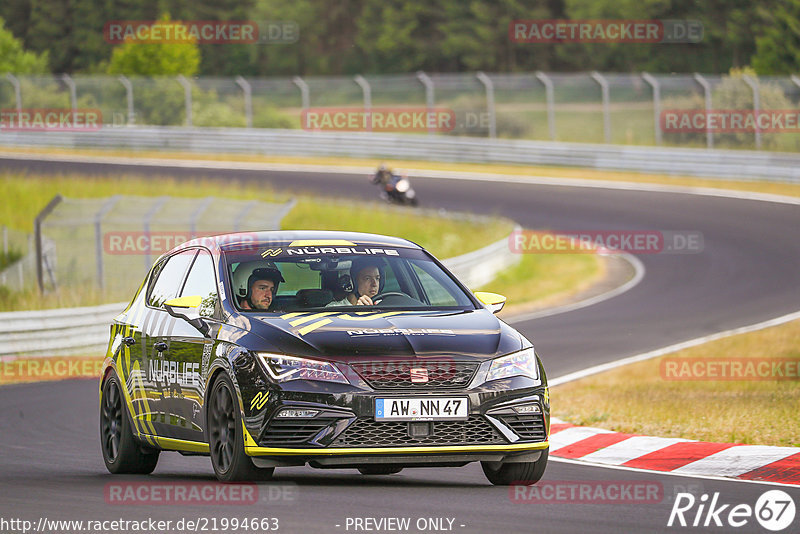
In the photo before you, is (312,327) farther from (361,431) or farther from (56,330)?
(56,330)

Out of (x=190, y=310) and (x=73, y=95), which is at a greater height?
(x=190, y=310)

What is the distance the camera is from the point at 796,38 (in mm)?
66938

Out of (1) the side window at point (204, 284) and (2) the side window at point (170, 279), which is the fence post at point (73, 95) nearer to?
(2) the side window at point (170, 279)

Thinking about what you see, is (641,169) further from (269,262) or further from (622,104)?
(269,262)

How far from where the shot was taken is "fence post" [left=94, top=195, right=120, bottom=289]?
21.7 metres

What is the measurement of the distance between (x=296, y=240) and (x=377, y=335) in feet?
5.03

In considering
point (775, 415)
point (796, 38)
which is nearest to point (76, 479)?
point (775, 415)

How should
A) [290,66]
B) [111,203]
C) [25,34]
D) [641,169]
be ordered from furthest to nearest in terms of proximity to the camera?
[290,66] < [25,34] < [641,169] < [111,203]

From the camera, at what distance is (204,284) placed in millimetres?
8859

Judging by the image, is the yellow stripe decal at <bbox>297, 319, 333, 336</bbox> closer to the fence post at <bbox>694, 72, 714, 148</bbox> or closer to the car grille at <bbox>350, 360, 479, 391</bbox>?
the car grille at <bbox>350, 360, 479, 391</bbox>

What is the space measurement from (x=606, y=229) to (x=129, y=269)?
43.5ft

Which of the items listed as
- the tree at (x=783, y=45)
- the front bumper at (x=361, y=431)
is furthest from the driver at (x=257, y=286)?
the tree at (x=783, y=45)

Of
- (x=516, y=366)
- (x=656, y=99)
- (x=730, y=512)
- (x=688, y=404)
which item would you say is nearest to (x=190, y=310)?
(x=516, y=366)

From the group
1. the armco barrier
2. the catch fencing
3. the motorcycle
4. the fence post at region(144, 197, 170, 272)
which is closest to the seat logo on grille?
the armco barrier
